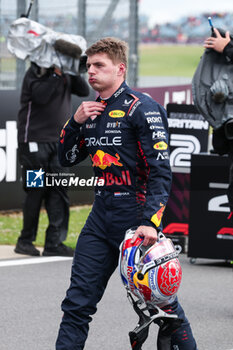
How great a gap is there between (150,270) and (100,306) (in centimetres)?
265

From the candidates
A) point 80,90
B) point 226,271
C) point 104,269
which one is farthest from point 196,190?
point 104,269

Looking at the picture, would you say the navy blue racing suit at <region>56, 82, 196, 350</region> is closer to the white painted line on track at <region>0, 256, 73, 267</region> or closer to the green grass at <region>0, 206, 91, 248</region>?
the white painted line on track at <region>0, 256, 73, 267</region>

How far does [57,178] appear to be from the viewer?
29.2ft

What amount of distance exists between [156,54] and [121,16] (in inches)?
2331

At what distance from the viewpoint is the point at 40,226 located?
36.8 feet

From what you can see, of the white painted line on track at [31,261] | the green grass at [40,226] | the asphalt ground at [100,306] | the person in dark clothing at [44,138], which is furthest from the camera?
the green grass at [40,226]

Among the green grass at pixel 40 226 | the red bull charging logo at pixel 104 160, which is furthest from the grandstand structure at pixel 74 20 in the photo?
the red bull charging logo at pixel 104 160

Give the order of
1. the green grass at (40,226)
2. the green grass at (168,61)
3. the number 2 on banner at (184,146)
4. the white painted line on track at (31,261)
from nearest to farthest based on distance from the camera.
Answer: the white painted line on track at (31,261), the number 2 on banner at (184,146), the green grass at (40,226), the green grass at (168,61)

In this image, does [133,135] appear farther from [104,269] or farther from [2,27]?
[2,27]

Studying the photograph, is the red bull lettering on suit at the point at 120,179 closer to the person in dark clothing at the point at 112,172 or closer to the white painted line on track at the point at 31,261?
the person in dark clothing at the point at 112,172

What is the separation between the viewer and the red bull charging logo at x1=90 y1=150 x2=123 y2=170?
5.05 meters

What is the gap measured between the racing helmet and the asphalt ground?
1.47 meters

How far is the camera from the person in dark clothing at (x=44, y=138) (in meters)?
9.23

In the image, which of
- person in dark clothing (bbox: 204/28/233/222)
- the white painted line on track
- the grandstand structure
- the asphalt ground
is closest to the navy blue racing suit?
the asphalt ground
